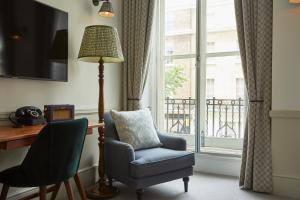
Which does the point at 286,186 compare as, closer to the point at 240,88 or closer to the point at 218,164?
the point at 218,164

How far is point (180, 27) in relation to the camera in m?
3.88

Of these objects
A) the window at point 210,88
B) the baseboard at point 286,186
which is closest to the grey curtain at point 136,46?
the window at point 210,88

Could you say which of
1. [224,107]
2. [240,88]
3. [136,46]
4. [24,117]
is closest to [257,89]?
[240,88]

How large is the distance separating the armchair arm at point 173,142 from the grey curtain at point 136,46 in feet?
2.14

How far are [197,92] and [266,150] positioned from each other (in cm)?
114

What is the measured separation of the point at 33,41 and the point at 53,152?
3.46 ft

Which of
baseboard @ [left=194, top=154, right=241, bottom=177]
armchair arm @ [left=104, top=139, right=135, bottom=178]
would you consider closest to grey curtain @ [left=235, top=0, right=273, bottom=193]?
baseboard @ [left=194, top=154, right=241, bottom=177]

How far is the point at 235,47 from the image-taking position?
3531mm

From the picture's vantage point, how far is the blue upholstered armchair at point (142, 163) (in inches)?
97.6

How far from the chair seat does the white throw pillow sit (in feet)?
0.34

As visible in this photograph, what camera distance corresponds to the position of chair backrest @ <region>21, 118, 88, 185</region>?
1.78 metres

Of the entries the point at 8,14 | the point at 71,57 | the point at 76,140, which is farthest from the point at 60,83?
the point at 76,140

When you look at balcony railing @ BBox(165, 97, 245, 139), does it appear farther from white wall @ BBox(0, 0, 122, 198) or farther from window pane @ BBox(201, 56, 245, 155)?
white wall @ BBox(0, 0, 122, 198)

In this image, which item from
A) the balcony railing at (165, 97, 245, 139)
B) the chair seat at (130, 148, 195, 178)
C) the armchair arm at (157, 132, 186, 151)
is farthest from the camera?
the balcony railing at (165, 97, 245, 139)
